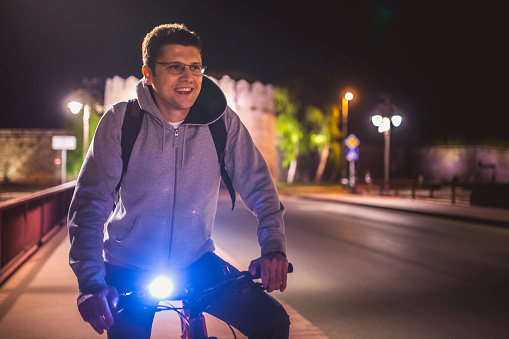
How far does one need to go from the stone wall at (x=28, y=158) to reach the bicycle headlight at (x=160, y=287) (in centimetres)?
4631

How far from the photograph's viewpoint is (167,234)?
8.02 feet

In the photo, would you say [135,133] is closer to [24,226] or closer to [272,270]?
[272,270]

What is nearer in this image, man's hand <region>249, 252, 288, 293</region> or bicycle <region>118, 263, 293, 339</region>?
bicycle <region>118, 263, 293, 339</region>

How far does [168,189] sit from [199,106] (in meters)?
0.42

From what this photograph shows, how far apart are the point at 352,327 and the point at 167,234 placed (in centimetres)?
364

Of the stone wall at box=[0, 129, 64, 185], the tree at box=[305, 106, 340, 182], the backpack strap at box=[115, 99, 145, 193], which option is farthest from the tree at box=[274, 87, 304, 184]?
the backpack strap at box=[115, 99, 145, 193]

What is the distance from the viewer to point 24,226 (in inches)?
375

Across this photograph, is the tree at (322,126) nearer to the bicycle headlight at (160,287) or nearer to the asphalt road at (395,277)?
the asphalt road at (395,277)

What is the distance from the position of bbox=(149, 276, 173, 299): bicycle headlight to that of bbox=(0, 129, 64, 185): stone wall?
46.3 metres

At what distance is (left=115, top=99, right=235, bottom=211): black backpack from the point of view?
244 centimetres

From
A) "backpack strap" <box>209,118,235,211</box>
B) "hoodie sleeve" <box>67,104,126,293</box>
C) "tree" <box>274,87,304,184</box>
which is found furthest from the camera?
"tree" <box>274,87,304,184</box>

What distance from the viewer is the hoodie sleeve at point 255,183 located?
94.8 inches

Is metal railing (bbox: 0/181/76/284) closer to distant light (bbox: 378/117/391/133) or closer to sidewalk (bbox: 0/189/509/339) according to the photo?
sidewalk (bbox: 0/189/509/339)

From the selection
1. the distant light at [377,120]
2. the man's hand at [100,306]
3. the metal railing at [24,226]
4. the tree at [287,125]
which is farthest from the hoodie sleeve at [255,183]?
the tree at [287,125]
